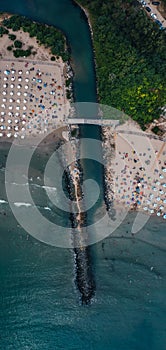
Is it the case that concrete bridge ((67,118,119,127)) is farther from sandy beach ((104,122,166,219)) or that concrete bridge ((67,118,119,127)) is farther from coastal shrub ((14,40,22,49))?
coastal shrub ((14,40,22,49))

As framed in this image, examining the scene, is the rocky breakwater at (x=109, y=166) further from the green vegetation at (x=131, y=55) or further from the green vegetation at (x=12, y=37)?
the green vegetation at (x=12, y=37)

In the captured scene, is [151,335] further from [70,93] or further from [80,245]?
[70,93]

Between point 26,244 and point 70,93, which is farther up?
point 70,93

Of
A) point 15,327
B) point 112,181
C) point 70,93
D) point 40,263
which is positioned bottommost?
point 15,327

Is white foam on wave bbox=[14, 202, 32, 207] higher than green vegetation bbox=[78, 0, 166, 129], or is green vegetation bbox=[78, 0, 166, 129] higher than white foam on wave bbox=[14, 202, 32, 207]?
green vegetation bbox=[78, 0, 166, 129]

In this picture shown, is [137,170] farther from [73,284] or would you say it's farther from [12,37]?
[12,37]

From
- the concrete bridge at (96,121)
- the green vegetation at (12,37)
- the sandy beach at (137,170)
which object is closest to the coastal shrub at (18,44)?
the green vegetation at (12,37)

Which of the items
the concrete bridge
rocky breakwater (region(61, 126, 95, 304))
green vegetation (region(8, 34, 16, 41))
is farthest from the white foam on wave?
green vegetation (region(8, 34, 16, 41))

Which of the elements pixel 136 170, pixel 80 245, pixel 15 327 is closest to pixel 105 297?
pixel 80 245
